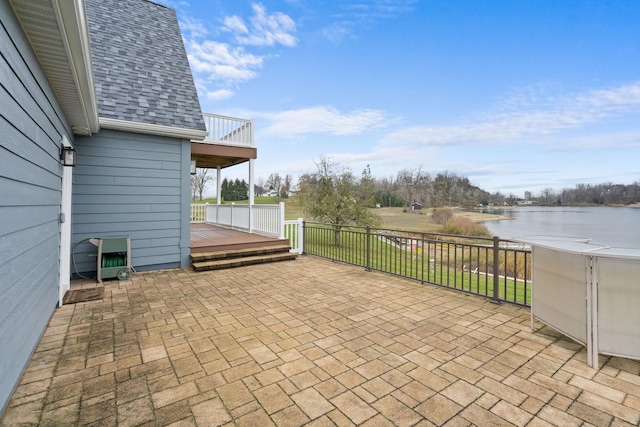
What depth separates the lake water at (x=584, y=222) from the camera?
6096 mm

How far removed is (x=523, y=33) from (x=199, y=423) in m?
11.1

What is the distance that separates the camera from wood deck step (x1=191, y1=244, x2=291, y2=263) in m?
6.00

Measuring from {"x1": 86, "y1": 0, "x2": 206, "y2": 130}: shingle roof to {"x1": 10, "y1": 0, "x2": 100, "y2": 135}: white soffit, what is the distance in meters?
2.25

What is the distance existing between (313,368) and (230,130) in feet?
22.7

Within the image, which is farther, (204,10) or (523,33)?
(204,10)

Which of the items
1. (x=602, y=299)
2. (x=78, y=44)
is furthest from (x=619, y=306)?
(x=78, y=44)

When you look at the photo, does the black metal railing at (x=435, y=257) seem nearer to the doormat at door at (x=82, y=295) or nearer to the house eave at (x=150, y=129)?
the house eave at (x=150, y=129)

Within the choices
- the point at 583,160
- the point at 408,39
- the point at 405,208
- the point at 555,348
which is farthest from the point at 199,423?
the point at 405,208

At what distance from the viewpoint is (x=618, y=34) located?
25.0ft

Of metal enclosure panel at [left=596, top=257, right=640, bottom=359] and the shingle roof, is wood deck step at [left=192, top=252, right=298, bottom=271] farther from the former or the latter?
metal enclosure panel at [left=596, top=257, right=640, bottom=359]

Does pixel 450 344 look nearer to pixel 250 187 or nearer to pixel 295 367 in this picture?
pixel 295 367

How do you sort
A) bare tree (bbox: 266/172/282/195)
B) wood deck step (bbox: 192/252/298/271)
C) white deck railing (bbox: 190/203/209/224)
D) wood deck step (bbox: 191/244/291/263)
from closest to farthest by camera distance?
1. wood deck step (bbox: 192/252/298/271)
2. wood deck step (bbox: 191/244/291/263)
3. white deck railing (bbox: 190/203/209/224)
4. bare tree (bbox: 266/172/282/195)

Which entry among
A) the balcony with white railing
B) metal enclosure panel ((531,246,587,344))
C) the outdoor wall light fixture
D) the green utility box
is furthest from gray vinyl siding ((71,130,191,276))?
metal enclosure panel ((531,246,587,344))

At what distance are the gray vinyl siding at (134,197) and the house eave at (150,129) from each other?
0.13 m
